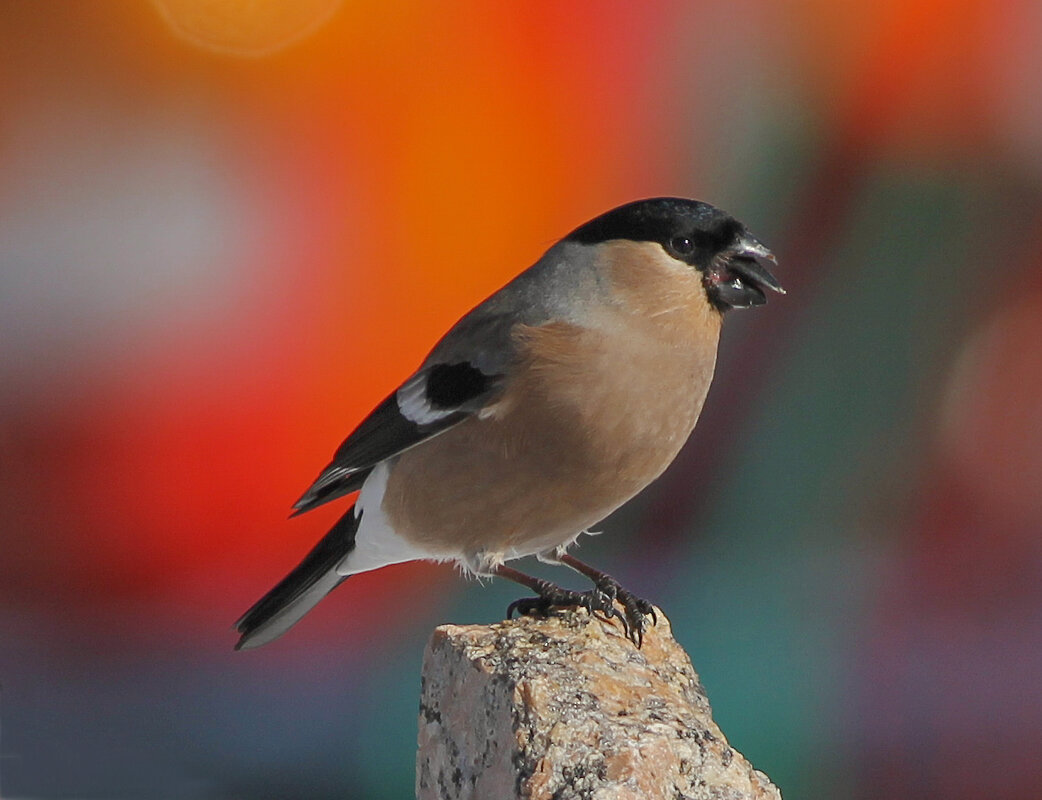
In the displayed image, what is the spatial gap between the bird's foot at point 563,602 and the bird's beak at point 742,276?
1.19ft

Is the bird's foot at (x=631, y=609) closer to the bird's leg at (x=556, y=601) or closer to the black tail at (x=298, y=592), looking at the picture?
the bird's leg at (x=556, y=601)

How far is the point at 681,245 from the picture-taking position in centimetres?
132

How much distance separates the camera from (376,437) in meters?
1.46

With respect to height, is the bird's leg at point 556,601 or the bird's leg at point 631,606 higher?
the bird's leg at point 556,601

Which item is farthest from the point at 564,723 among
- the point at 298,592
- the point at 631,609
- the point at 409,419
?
the point at 298,592

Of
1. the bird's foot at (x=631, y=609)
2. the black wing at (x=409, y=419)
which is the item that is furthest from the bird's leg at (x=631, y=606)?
the black wing at (x=409, y=419)

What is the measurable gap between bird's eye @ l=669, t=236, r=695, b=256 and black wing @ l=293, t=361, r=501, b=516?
0.82 ft

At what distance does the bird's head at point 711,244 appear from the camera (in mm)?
1305

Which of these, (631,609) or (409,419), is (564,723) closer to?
(631,609)

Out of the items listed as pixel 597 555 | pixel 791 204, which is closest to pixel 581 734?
pixel 597 555

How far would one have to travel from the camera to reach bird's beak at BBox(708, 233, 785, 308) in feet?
4.27

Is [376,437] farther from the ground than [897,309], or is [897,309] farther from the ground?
[376,437]

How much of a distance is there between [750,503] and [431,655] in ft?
5.17

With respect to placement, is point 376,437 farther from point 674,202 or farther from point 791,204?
point 791,204
